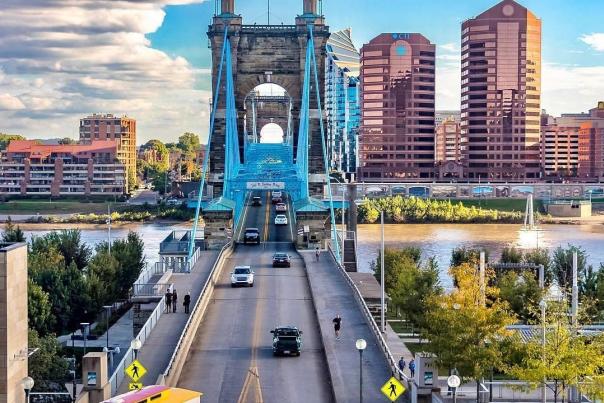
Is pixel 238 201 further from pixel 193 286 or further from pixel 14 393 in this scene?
→ pixel 14 393

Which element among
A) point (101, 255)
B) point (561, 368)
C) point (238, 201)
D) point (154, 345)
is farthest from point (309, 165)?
point (561, 368)

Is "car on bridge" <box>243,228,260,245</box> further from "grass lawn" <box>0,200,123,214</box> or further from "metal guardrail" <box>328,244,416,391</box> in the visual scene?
"grass lawn" <box>0,200,123,214</box>

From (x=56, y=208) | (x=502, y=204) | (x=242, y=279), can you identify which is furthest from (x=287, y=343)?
(x=502, y=204)

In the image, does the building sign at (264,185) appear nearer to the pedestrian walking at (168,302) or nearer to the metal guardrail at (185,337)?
the metal guardrail at (185,337)

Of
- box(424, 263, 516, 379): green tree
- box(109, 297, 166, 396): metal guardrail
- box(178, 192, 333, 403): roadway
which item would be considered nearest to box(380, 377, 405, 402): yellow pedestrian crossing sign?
box(178, 192, 333, 403): roadway

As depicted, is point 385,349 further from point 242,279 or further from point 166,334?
point 242,279
